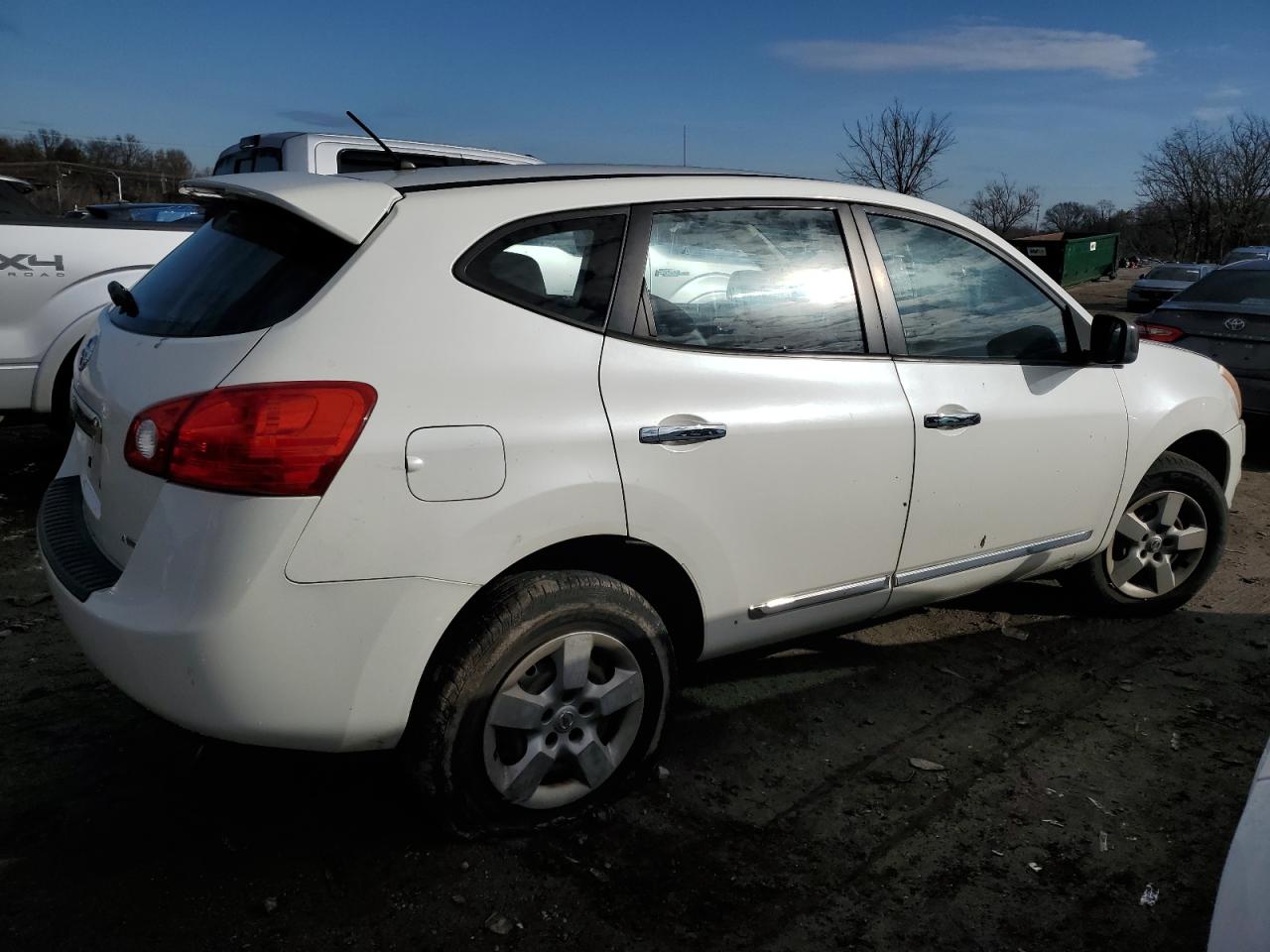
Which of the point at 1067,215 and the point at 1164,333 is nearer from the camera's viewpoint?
the point at 1164,333

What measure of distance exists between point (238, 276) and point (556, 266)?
0.79 metres

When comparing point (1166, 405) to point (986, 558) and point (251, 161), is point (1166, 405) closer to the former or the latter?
point (986, 558)

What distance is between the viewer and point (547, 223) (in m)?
2.66

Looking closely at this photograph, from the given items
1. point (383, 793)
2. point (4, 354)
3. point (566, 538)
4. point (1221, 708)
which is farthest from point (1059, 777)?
point (4, 354)

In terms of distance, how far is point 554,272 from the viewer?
2650 millimetres

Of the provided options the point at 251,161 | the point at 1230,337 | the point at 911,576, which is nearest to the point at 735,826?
the point at 911,576

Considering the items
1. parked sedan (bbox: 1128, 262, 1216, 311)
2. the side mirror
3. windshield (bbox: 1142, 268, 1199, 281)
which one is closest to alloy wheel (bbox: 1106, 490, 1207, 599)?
the side mirror

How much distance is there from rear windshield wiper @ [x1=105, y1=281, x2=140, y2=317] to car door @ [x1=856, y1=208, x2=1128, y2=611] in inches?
86.4

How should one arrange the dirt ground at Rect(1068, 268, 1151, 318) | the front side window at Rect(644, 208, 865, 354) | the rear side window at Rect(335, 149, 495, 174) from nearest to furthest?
the front side window at Rect(644, 208, 865, 354)
the rear side window at Rect(335, 149, 495, 174)
the dirt ground at Rect(1068, 268, 1151, 318)

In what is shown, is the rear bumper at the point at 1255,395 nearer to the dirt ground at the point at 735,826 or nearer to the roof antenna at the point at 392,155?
the dirt ground at the point at 735,826

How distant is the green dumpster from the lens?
95.0 ft

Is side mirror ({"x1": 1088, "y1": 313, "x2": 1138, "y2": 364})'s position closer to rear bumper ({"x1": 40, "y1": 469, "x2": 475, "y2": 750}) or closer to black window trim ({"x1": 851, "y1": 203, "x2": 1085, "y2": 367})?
black window trim ({"x1": 851, "y1": 203, "x2": 1085, "y2": 367})

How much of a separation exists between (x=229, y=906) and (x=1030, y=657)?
297 centimetres

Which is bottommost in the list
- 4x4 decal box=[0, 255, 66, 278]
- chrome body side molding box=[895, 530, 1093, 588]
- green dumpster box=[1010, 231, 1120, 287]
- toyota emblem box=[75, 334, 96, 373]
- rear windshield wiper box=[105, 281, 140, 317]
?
chrome body side molding box=[895, 530, 1093, 588]
